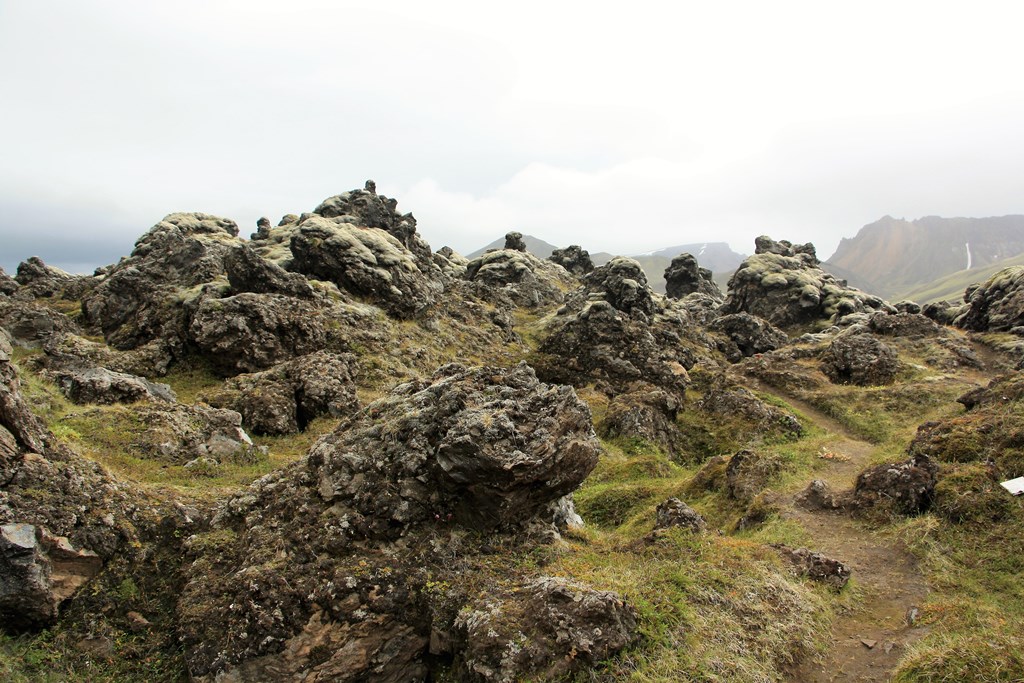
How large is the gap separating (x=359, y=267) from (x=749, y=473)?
31.1 meters

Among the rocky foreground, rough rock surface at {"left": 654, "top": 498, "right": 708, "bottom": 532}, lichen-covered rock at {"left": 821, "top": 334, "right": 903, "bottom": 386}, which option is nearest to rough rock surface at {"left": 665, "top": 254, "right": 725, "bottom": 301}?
lichen-covered rock at {"left": 821, "top": 334, "right": 903, "bottom": 386}

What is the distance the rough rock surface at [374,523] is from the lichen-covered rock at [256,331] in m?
17.8

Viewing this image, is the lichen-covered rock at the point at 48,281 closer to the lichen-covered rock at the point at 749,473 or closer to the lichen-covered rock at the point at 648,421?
the lichen-covered rock at the point at 648,421

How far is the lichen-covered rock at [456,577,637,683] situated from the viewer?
861cm

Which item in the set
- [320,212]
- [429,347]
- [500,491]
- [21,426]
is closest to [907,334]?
[429,347]

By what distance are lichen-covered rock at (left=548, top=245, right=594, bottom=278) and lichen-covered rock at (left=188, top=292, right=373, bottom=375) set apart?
71442 millimetres

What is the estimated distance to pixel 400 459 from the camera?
39.7ft

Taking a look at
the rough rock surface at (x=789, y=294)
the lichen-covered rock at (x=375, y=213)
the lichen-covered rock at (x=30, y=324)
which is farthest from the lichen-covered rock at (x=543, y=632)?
the rough rock surface at (x=789, y=294)

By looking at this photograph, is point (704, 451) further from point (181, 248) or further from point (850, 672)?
point (181, 248)

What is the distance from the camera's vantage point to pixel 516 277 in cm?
7075

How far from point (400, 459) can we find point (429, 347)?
2537 centimetres

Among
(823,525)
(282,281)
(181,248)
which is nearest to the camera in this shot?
(823,525)

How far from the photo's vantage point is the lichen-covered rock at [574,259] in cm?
9957

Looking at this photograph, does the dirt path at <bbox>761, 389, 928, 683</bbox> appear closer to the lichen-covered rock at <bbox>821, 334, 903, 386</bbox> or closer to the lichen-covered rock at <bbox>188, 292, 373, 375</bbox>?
the lichen-covered rock at <bbox>821, 334, 903, 386</bbox>
